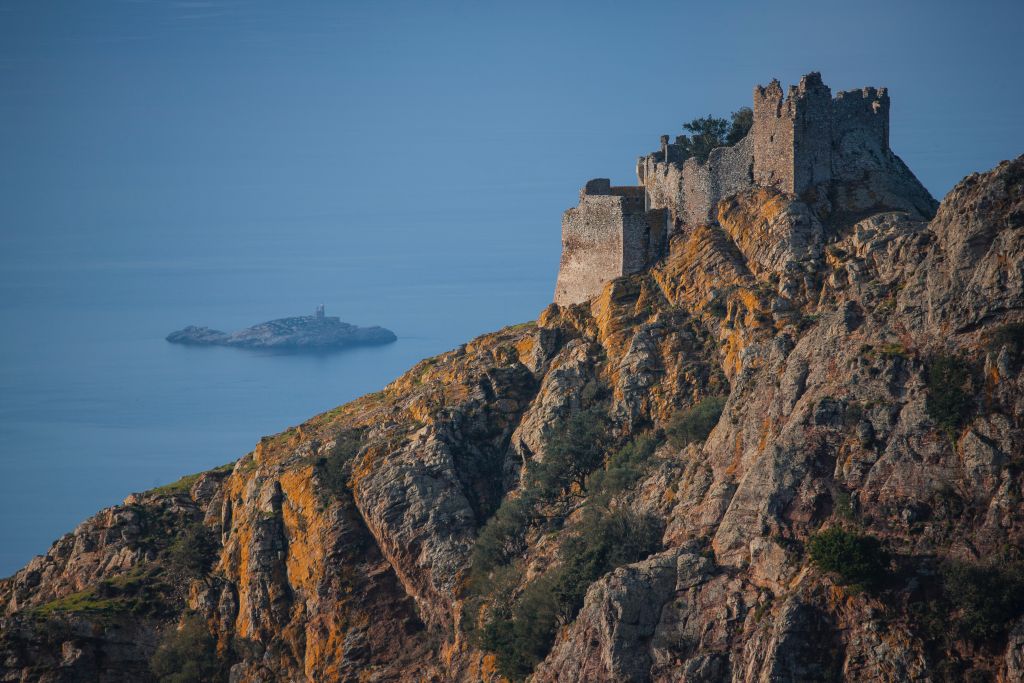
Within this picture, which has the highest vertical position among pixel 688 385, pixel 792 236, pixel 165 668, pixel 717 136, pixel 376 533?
pixel 717 136

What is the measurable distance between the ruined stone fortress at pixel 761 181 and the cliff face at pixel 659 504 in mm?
1459

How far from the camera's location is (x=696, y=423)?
69312 millimetres

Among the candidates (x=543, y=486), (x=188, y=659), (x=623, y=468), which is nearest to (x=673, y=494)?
(x=623, y=468)

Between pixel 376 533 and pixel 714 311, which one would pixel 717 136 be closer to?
pixel 714 311

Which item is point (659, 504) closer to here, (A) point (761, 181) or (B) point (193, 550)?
(A) point (761, 181)

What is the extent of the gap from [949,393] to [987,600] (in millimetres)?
8085

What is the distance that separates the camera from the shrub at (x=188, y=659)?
2972 inches

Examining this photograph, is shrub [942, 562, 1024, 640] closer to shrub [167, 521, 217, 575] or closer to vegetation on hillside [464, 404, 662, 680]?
vegetation on hillside [464, 404, 662, 680]

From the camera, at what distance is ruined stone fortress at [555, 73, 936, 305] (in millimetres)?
75438

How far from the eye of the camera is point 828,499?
59500 mm

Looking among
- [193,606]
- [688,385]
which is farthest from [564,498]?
[193,606]

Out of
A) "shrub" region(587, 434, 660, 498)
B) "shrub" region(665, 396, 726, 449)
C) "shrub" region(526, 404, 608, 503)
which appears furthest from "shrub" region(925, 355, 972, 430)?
"shrub" region(526, 404, 608, 503)

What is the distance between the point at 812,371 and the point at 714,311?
35.0 ft

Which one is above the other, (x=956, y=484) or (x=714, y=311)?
(x=714, y=311)
